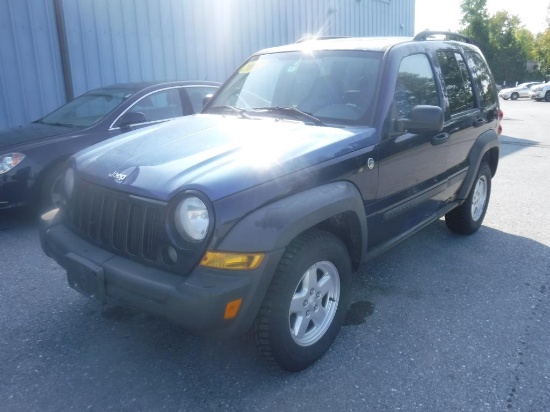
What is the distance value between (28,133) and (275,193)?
405 centimetres

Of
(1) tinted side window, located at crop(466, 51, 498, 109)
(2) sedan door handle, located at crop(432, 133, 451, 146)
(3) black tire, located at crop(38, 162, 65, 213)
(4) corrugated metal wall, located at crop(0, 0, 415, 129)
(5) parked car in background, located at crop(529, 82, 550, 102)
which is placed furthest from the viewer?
(5) parked car in background, located at crop(529, 82, 550, 102)

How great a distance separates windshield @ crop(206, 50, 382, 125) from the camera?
3230 mm

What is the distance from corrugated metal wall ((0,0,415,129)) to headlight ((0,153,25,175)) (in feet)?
10.4

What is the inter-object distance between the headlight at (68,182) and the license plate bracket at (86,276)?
511mm

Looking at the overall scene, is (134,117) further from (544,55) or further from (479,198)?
(544,55)

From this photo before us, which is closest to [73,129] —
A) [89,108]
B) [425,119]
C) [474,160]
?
[89,108]

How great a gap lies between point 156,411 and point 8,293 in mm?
1907

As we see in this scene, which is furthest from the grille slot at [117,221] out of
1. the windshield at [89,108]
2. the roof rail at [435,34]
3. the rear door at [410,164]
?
the windshield at [89,108]

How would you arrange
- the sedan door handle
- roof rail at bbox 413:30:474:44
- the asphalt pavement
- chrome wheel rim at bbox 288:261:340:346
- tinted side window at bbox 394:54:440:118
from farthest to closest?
roof rail at bbox 413:30:474:44 → the sedan door handle → tinted side window at bbox 394:54:440:118 → chrome wheel rim at bbox 288:261:340:346 → the asphalt pavement

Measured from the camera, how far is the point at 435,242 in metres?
4.74

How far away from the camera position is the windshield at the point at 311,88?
323cm

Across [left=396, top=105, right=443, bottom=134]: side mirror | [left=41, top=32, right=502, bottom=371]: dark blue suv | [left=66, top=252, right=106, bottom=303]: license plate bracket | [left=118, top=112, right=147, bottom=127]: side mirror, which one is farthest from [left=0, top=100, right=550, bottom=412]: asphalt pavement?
[left=118, top=112, right=147, bottom=127]: side mirror

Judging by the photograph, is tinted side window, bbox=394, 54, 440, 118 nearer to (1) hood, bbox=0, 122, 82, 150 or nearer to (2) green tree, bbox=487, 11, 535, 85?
(1) hood, bbox=0, 122, 82, 150

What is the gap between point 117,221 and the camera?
100 inches
